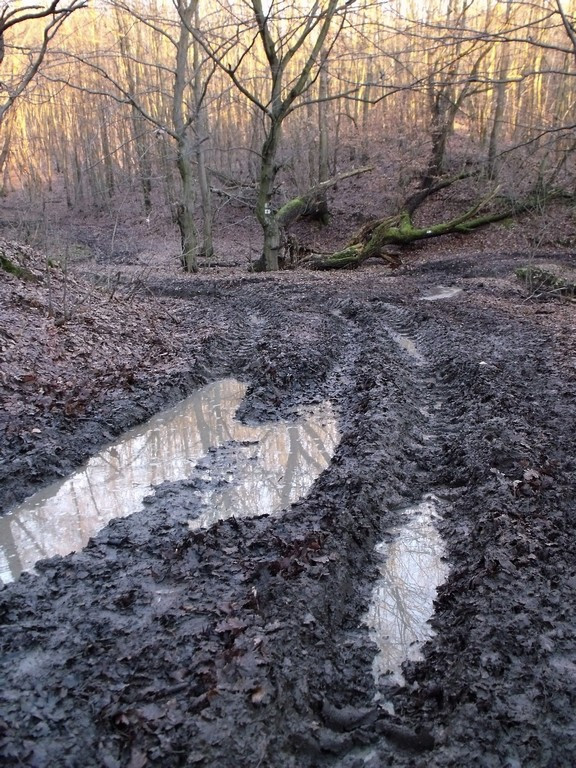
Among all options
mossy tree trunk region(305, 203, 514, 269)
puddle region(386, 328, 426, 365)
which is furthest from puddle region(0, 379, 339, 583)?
mossy tree trunk region(305, 203, 514, 269)

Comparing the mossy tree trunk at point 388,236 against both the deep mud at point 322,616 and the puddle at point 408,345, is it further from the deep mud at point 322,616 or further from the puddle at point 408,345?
the deep mud at point 322,616

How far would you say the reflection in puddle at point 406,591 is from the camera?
12.5 ft

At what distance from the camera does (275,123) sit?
1698cm

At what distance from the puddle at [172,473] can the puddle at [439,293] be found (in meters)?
7.41

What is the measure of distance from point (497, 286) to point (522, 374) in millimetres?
7635

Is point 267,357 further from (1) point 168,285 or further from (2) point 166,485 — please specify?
(1) point 168,285

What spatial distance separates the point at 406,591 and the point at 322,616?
83 cm

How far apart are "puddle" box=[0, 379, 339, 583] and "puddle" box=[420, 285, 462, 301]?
292 inches

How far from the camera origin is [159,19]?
16359mm

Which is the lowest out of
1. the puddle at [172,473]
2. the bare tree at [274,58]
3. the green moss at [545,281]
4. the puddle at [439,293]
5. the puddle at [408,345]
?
the puddle at [172,473]

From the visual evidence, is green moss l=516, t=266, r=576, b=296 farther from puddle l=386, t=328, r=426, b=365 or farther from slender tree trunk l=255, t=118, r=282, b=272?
slender tree trunk l=255, t=118, r=282, b=272

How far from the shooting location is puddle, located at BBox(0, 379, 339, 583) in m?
5.20

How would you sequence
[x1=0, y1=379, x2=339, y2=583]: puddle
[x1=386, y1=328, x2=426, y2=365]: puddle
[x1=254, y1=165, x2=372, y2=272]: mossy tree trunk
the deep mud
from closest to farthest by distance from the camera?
the deep mud < [x1=0, y1=379, x2=339, y2=583]: puddle < [x1=386, y1=328, x2=426, y2=365]: puddle < [x1=254, y1=165, x2=372, y2=272]: mossy tree trunk

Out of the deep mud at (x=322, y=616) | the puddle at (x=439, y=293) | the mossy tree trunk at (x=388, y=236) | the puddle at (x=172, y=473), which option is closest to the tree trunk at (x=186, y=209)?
the mossy tree trunk at (x=388, y=236)
